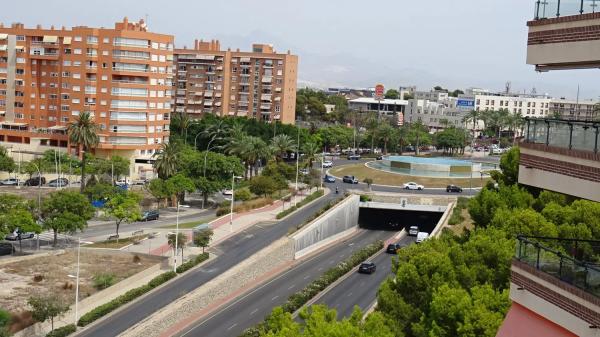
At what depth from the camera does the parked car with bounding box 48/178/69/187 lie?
90.5 meters

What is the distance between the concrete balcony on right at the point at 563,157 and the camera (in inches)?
519

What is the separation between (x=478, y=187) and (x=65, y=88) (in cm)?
5276

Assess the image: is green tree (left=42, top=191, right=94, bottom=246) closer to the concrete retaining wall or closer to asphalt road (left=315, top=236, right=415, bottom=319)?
the concrete retaining wall

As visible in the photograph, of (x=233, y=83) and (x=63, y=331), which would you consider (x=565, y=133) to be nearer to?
(x=63, y=331)

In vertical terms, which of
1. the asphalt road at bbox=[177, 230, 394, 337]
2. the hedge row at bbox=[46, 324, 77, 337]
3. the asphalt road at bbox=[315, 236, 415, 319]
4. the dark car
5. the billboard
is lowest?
the hedge row at bbox=[46, 324, 77, 337]

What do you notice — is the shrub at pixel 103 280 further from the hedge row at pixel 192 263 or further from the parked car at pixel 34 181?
the parked car at pixel 34 181

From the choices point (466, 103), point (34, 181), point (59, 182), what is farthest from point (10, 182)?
point (466, 103)

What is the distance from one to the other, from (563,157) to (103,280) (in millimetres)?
44929

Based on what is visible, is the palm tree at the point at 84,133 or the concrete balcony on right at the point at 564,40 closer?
the concrete balcony on right at the point at 564,40

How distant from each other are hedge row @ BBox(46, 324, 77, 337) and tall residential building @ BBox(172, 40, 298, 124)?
93.2 meters

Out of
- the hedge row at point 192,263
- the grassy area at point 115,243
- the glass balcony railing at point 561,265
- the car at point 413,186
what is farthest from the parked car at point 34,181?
the glass balcony railing at point 561,265

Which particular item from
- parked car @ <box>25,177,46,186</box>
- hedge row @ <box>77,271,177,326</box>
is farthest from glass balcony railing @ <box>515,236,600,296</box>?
parked car @ <box>25,177,46,186</box>

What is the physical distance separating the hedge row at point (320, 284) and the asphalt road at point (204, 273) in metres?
7.12

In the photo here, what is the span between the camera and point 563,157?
45.3 ft
